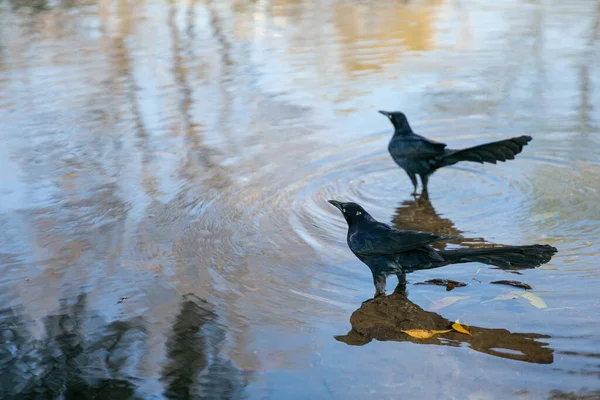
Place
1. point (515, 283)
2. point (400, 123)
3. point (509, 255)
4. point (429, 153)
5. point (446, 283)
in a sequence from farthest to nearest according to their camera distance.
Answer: point (400, 123) < point (429, 153) < point (446, 283) < point (515, 283) < point (509, 255)

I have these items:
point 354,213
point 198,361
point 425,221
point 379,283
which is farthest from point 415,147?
point 198,361

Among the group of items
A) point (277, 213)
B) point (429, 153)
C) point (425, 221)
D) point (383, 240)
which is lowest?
point (425, 221)

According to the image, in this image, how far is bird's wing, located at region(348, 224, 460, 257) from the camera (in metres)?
4.82

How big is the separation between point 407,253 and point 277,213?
1667 mm

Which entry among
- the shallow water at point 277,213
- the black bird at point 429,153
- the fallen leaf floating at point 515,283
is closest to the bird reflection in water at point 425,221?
the shallow water at point 277,213

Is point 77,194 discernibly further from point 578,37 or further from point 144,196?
point 578,37

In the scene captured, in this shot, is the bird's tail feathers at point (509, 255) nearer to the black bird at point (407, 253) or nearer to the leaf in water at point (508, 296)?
the black bird at point (407, 253)

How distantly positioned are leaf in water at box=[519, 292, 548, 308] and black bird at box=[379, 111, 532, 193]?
1811 mm

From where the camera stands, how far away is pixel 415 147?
6.78 m

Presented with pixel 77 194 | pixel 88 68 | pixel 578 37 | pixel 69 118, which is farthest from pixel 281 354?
pixel 578 37

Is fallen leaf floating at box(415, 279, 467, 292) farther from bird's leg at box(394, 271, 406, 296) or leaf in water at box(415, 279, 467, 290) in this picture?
bird's leg at box(394, 271, 406, 296)

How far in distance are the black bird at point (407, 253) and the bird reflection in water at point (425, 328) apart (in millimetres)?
189

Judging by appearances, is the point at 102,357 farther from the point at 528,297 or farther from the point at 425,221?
the point at 425,221

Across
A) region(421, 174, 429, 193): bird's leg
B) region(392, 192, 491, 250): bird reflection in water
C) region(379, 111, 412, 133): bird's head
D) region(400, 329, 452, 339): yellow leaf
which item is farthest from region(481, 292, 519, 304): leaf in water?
region(379, 111, 412, 133): bird's head
